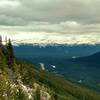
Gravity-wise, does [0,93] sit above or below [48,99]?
above

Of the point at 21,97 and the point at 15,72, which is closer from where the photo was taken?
the point at 21,97

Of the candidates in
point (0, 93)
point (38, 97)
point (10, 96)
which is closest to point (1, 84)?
point (0, 93)

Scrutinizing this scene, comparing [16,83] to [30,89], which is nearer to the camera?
[16,83]

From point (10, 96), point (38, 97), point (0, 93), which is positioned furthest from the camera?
point (38, 97)

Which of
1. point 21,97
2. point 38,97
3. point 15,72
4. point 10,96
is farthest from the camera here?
point 15,72

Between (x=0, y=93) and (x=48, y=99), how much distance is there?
344 ft

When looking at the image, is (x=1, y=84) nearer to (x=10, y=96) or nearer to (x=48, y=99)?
(x=10, y=96)

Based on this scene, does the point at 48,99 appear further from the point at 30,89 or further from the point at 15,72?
the point at 15,72

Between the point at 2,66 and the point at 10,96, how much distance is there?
207 feet

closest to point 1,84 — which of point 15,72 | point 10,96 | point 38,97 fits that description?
point 10,96

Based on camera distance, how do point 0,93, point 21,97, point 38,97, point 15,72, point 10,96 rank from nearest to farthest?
point 0,93, point 10,96, point 21,97, point 38,97, point 15,72

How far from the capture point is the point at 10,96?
387 feet

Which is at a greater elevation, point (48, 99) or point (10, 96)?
point (10, 96)

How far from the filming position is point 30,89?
200m
